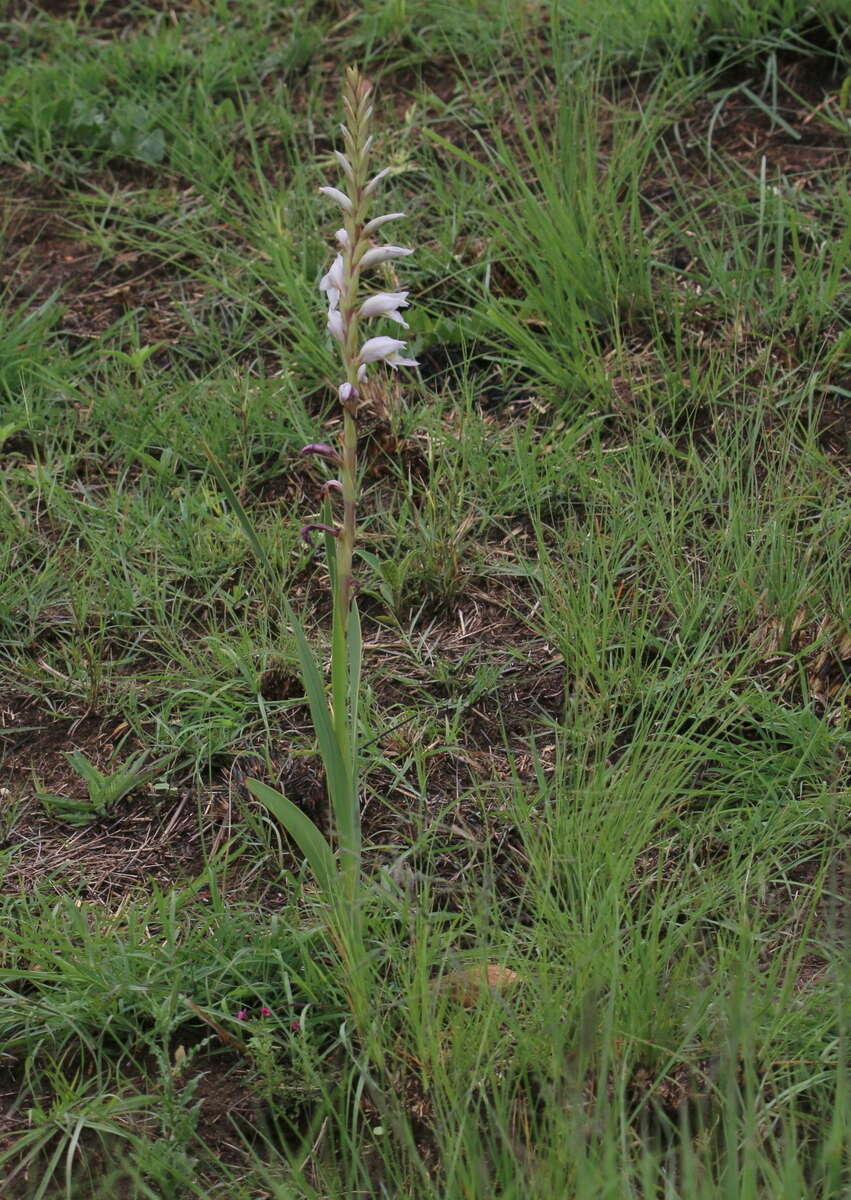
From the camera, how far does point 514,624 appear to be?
2.69 m

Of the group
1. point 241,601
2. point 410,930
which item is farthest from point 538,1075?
point 241,601

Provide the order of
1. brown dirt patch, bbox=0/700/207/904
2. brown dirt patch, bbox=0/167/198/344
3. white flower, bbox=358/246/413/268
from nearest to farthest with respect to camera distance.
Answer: white flower, bbox=358/246/413/268 → brown dirt patch, bbox=0/700/207/904 → brown dirt patch, bbox=0/167/198/344

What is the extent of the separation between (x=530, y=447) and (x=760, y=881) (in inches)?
50.7

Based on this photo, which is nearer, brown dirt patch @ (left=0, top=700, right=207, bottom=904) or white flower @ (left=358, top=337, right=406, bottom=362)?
white flower @ (left=358, top=337, right=406, bottom=362)

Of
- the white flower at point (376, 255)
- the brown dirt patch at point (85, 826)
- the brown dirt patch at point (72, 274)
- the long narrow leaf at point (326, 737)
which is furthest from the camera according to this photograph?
the brown dirt patch at point (72, 274)

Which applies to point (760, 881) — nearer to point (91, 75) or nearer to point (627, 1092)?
point (627, 1092)

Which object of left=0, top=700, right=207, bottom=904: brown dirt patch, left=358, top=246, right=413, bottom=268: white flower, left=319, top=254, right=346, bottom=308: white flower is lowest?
left=0, top=700, right=207, bottom=904: brown dirt patch

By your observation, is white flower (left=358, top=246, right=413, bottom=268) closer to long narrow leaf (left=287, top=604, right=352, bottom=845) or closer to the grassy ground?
long narrow leaf (left=287, top=604, right=352, bottom=845)

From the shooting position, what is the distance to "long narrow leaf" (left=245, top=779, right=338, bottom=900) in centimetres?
197

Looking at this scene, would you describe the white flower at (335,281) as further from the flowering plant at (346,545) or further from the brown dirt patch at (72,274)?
the brown dirt patch at (72,274)

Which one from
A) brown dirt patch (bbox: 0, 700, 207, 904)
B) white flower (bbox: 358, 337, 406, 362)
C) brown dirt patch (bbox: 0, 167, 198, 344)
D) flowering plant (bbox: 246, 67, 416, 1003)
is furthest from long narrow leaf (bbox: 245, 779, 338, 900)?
brown dirt patch (bbox: 0, 167, 198, 344)

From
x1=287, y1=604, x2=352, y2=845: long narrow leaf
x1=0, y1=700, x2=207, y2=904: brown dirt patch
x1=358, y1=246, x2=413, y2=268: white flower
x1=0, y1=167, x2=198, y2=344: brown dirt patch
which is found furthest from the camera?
x1=0, y1=167, x2=198, y2=344: brown dirt patch

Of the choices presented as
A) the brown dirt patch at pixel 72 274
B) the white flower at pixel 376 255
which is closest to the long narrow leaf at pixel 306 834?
the white flower at pixel 376 255

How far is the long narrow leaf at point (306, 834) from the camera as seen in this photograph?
1.97m
